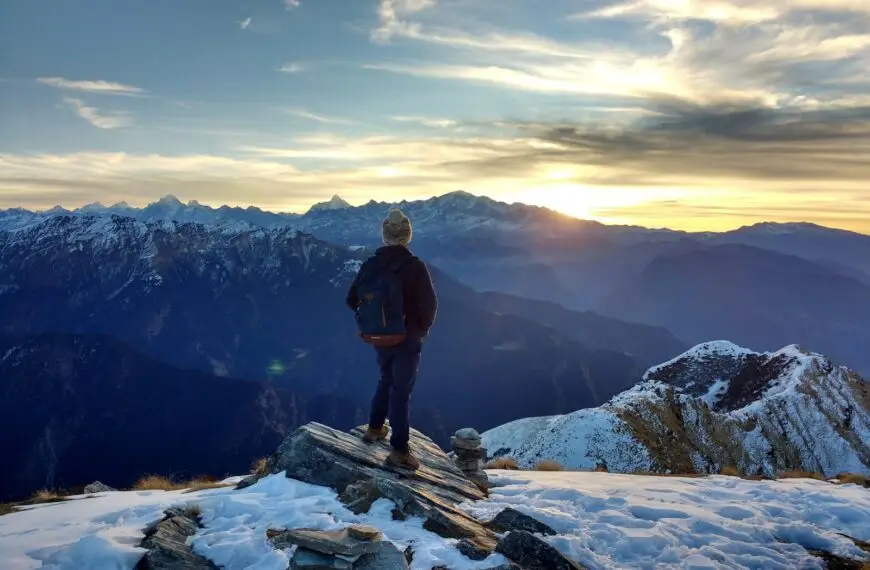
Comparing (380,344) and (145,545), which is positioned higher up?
(380,344)

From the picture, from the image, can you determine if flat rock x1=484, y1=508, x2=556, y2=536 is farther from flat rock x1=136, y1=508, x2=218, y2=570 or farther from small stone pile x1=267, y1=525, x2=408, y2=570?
flat rock x1=136, y1=508, x2=218, y2=570

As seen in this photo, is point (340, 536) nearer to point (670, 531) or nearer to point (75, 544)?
point (75, 544)

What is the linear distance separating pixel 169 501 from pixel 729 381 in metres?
97.7

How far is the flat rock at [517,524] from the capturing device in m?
9.92

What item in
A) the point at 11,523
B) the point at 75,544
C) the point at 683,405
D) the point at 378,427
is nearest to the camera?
the point at 75,544

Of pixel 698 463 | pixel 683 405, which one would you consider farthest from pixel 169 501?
pixel 683 405

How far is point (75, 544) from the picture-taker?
26.5 feet

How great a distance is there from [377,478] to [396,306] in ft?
10.0

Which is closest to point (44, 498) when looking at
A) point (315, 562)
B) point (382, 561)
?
point (315, 562)

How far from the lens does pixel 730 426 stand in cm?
6162

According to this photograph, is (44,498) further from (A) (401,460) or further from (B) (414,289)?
(B) (414,289)

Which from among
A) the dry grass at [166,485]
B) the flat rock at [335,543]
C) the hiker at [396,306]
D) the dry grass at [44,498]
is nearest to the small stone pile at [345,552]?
the flat rock at [335,543]

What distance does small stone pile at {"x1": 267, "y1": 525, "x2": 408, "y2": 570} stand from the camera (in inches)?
270

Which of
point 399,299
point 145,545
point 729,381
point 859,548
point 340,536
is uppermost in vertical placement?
point 399,299
